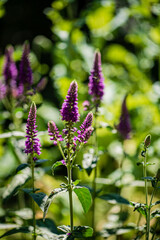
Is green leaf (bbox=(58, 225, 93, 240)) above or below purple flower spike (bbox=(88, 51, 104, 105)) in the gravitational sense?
below

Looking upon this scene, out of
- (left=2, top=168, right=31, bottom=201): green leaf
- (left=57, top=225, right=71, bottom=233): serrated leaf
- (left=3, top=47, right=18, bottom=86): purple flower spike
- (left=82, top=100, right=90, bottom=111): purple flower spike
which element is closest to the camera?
(left=57, top=225, right=71, bottom=233): serrated leaf

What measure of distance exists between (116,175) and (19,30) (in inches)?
184

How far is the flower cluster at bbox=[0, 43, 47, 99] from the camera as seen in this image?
72.6 inches

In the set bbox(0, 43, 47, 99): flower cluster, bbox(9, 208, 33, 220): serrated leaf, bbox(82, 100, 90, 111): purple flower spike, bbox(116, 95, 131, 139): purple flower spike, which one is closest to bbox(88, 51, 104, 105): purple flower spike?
bbox(82, 100, 90, 111): purple flower spike

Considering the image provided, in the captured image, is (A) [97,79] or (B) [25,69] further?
(B) [25,69]

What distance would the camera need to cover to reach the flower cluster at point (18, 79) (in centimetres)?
184

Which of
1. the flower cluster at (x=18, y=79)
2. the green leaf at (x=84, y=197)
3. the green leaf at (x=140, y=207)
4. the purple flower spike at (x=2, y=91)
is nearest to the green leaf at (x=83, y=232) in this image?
the green leaf at (x=84, y=197)

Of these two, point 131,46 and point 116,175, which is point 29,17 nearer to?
point 131,46

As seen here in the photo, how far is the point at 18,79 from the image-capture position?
75.4 inches

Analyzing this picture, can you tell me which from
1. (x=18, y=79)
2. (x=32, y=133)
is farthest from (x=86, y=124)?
(x=18, y=79)

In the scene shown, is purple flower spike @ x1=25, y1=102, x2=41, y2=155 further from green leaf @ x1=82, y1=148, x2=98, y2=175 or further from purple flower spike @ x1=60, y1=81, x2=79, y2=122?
green leaf @ x1=82, y1=148, x2=98, y2=175

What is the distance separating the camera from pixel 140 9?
338 cm

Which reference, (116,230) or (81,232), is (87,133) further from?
(116,230)

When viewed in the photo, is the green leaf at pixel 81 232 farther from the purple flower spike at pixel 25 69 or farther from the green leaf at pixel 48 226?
the purple flower spike at pixel 25 69
